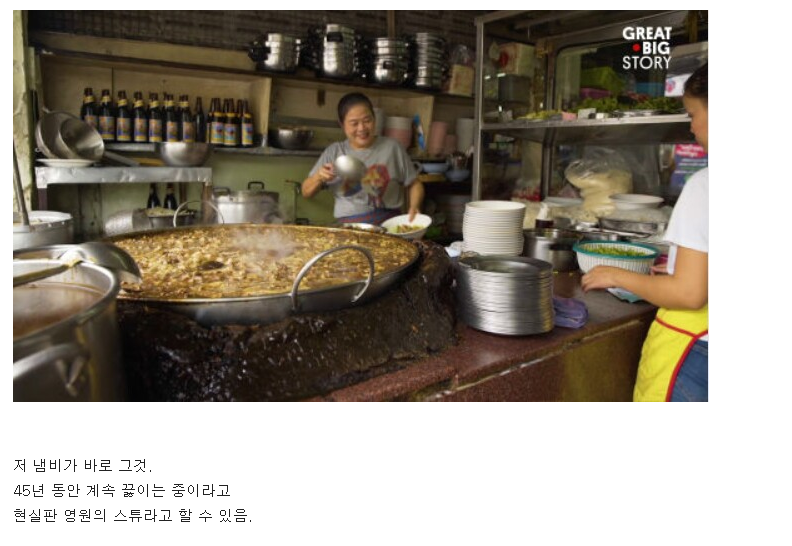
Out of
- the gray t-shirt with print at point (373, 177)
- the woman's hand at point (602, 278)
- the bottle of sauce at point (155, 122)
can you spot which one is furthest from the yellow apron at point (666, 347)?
the bottle of sauce at point (155, 122)

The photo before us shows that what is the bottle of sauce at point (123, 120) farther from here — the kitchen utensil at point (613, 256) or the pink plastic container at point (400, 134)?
the kitchen utensil at point (613, 256)

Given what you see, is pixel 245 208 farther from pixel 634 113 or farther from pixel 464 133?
pixel 464 133

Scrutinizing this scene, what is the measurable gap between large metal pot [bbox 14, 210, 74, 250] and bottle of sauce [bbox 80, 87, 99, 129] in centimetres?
160

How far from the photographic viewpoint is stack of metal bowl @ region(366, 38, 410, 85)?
14.4 feet

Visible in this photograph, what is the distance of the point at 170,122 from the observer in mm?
3787

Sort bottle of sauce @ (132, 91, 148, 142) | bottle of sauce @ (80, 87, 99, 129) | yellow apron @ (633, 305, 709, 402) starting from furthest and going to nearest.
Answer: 1. bottle of sauce @ (132, 91, 148, 142)
2. bottle of sauce @ (80, 87, 99, 129)
3. yellow apron @ (633, 305, 709, 402)

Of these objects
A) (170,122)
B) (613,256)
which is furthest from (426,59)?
(613,256)

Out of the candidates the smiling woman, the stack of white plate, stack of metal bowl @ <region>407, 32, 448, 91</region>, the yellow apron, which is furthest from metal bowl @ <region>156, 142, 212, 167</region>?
the yellow apron

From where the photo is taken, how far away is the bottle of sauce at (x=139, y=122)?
3725 mm

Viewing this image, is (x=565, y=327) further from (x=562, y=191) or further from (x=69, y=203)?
(x=69, y=203)

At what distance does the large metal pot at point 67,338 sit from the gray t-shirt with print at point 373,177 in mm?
2728

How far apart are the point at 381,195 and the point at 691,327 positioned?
2441 mm

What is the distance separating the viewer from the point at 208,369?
115 cm

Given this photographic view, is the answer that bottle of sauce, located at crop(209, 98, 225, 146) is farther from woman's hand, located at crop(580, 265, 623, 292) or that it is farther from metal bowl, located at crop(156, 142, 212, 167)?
woman's hand, located at crop(580, 265, 623, 292)
